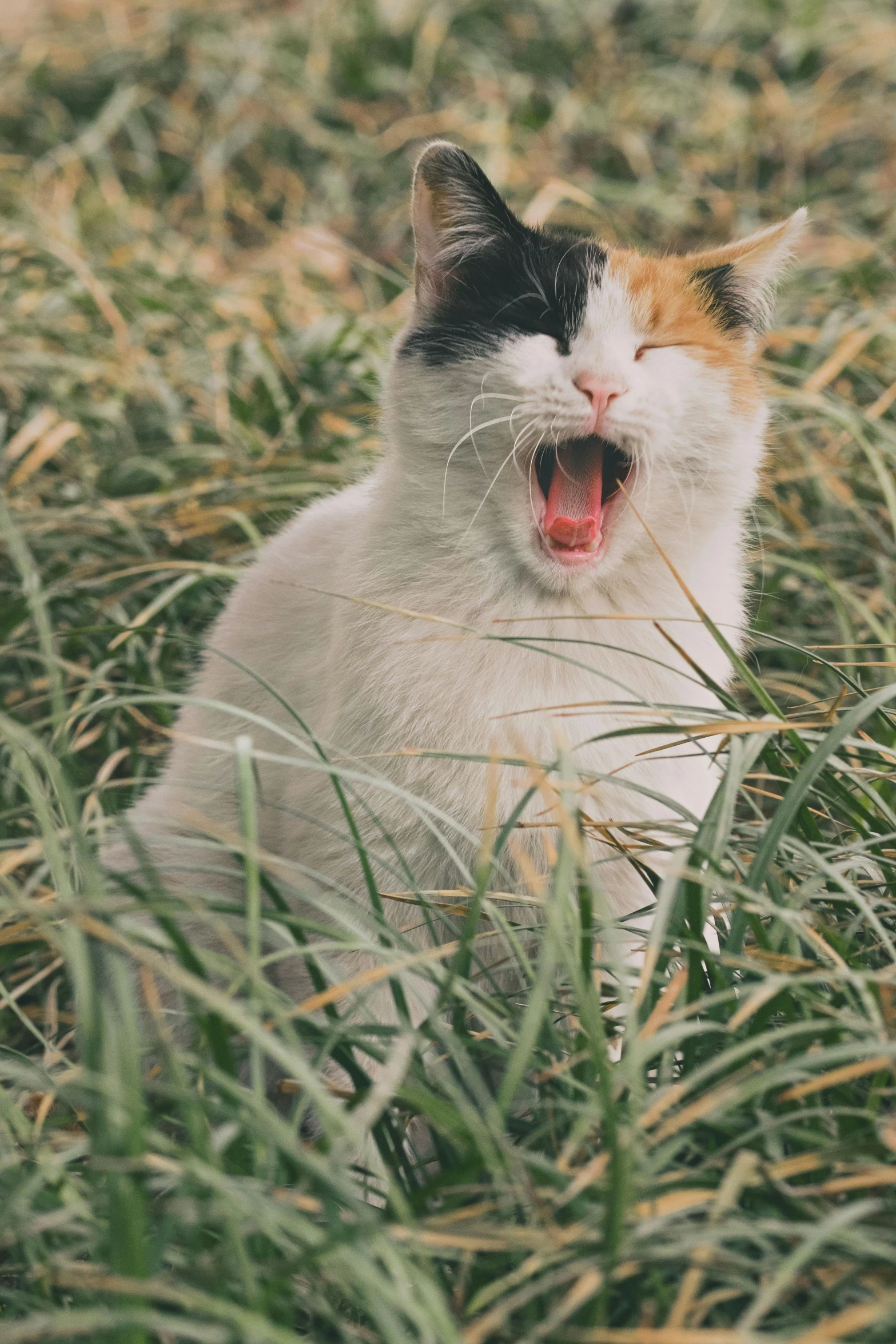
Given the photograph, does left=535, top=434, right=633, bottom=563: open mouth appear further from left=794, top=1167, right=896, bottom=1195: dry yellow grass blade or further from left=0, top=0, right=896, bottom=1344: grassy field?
left=794, top=1167, right=896, bottom=1195: dry yellow grass blade

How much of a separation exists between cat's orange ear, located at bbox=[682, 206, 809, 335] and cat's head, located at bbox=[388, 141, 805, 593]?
78 millimetres

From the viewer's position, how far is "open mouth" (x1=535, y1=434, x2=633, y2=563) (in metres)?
1.37

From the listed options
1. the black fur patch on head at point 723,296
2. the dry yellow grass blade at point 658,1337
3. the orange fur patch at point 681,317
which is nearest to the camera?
the dry yellow grass blade at point 658,1337

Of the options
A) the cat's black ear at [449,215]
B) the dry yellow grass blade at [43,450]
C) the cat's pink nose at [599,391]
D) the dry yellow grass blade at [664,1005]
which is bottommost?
the dry yellow grass blade at [664,1005]

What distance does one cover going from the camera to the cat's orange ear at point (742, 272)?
60.1 inches

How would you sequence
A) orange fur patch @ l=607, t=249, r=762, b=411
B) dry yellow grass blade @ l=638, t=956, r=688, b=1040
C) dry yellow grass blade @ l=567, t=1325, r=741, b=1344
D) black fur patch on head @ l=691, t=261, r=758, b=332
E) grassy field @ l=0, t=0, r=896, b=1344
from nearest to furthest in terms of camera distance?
dry yellow grass blade @ l=567, t=1325, r=741, b=1344 < grassy field @ l=0, t=0, r=896, b=1344 < dry yellow grass blade @ l=638, t=956, r=688, b=1040 < orange fur patch @ l=607, t=249, r=762, b=411 < black fur patch on head @ l=691, t=261, r=758, b=332

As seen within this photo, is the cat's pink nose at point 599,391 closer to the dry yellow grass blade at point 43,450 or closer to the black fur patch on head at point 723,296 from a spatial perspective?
the black fur patch on head at point 723,296

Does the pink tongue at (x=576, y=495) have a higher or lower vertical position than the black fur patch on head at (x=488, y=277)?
lower

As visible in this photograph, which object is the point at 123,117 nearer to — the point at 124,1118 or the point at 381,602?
the point at 381,602

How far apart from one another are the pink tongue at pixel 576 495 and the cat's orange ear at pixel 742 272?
1.00 ft

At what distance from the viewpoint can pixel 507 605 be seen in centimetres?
140

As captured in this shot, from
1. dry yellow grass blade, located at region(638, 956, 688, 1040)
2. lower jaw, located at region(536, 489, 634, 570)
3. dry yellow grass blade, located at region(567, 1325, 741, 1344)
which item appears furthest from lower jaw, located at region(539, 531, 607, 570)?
dry yellow grass blade, located at region(567, 1325, 741, 1344)

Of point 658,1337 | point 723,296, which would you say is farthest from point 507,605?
point 658,1337

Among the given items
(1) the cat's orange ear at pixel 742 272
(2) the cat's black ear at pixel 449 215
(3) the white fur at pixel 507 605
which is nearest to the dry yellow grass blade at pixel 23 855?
(3) the white fur at pixel 507 605
